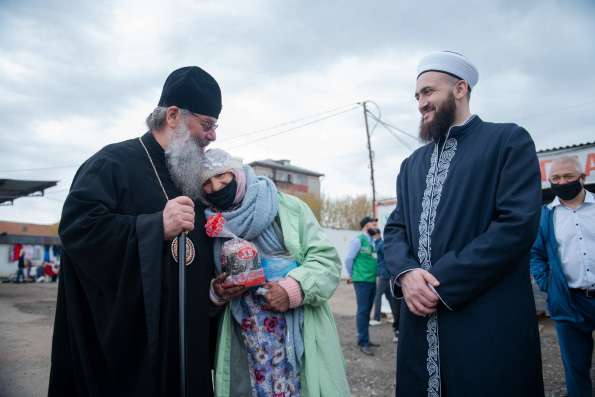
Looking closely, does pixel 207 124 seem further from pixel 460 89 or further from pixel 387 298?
pixel 387 298

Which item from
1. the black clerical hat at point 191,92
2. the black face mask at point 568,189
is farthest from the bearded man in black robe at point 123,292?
the black face mask at point 568,189

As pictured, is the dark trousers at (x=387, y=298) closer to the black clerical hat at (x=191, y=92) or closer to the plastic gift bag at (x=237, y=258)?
the plastic gift bag at (x=237, y=258)

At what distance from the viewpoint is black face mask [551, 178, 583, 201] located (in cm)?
331

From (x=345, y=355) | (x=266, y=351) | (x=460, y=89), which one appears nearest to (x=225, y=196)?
(x=266, y=351)

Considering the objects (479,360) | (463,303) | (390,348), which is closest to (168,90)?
(463,303)

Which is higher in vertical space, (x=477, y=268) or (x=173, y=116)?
(x=173, y=116)

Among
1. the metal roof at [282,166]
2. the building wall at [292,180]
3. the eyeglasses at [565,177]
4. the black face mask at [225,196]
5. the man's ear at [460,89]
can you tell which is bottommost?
the black face mask at [225,196]

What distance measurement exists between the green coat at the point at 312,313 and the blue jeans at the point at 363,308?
4.55m

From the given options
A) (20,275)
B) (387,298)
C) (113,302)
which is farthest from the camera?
(20,275)

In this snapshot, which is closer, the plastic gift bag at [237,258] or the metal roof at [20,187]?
the plastic gift bag at [237,258]

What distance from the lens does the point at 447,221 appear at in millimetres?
1898

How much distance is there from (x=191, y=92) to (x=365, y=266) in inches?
213

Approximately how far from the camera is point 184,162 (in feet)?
7.14

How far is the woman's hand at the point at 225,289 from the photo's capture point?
208cm
